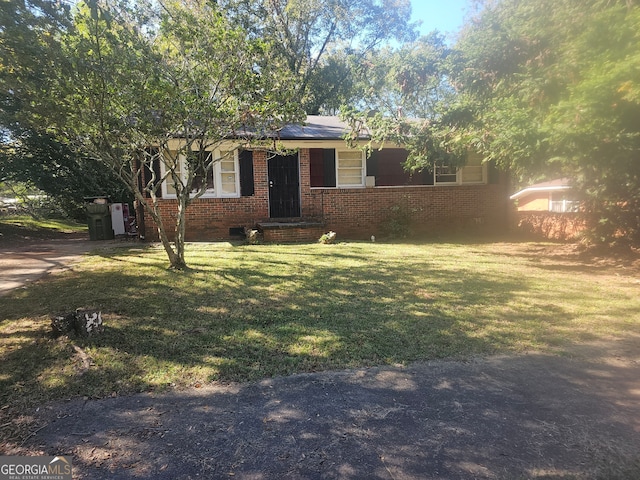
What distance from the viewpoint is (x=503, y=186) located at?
48.5ft

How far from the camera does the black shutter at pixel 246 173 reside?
41.2ft

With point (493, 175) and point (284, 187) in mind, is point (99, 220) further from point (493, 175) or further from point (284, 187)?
point (493, 175)

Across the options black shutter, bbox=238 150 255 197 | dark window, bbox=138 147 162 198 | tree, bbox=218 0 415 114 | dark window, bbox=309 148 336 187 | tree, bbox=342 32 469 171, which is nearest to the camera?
dark window, bbox=138 147 162 198

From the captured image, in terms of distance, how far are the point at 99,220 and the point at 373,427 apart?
1372 cm

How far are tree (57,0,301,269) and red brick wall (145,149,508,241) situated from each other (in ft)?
16.2

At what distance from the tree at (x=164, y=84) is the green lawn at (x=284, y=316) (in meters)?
1.83

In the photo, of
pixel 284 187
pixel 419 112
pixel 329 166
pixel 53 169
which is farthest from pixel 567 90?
pixel 53 169

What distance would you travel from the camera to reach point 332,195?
43.9 ft

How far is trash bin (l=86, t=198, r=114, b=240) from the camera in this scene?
13.5 metres

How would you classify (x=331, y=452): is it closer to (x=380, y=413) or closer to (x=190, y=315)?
(x=380, y=413)

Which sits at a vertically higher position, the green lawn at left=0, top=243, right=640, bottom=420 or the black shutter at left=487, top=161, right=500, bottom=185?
the black shutter at left=487, top=161, right=500, bottom=185

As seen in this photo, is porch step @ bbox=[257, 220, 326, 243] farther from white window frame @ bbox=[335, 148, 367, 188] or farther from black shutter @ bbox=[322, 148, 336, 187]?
white window frame @ bbox=[335, 148, 367, 188]

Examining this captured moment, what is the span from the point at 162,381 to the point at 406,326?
8.53 ft

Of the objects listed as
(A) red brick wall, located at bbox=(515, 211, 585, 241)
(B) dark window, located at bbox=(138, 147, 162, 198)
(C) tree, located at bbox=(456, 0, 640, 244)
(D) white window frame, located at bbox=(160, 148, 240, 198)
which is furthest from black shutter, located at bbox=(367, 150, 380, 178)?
(B) dark window, located at bbox=(138, 147, 162, 198)
